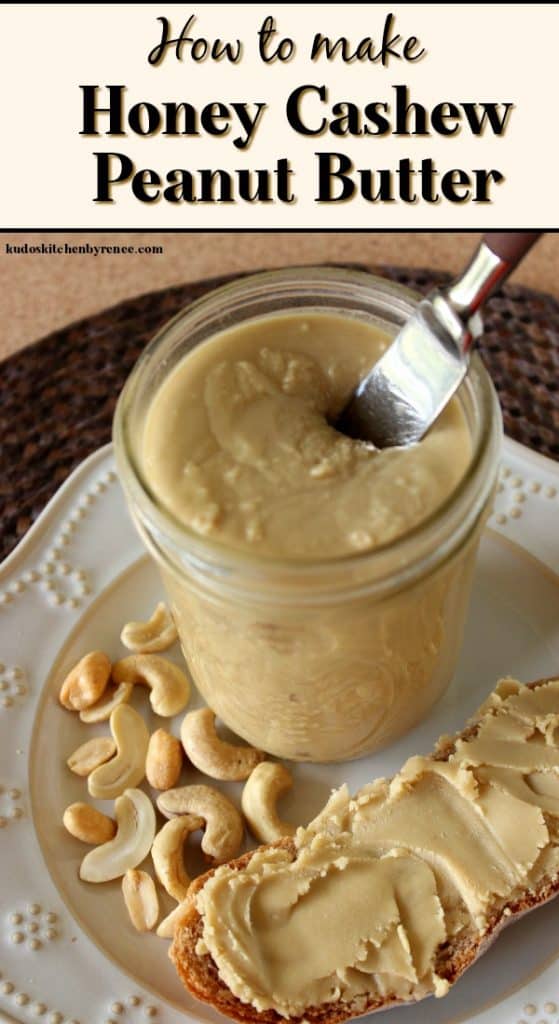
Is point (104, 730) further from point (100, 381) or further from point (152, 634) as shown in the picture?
point (100, 381)

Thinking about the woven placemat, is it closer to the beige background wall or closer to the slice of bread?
the beige background wall

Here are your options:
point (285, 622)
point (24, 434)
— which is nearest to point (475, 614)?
point (285, 622)

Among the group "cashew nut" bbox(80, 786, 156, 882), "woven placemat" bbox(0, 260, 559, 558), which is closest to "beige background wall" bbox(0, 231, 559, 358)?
"woven placemat" bbox(0, 260, 559, 558)

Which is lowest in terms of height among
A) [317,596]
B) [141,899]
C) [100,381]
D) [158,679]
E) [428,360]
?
[141,899]

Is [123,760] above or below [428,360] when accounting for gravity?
below

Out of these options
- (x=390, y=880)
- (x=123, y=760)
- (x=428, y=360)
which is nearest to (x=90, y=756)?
(x=123, y=760)

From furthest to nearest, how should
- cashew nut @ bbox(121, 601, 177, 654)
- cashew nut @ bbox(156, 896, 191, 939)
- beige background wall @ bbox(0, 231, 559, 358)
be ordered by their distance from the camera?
1. beige background wall @ bbox(0, 231, 559, 358)
2. cashew nut @ bbox(121, 601, 177, 654)
3. cashew nut @ bbox(156, 896, 191, 939)
